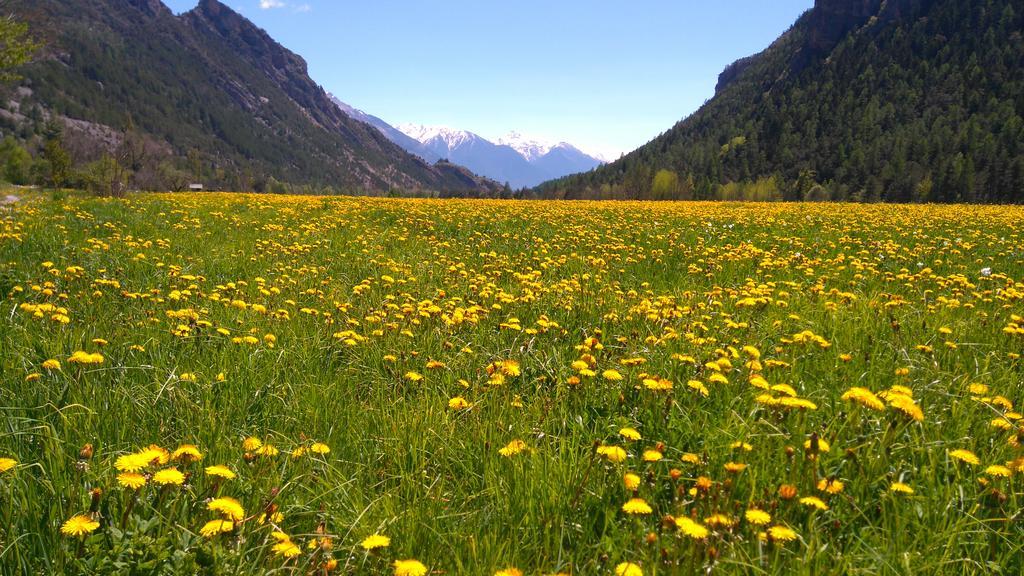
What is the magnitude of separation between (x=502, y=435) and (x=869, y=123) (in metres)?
146

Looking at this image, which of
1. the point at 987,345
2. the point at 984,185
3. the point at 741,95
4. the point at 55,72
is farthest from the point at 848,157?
the point at 55,72

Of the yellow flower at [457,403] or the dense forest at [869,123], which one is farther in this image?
the dense forest at [869,123]

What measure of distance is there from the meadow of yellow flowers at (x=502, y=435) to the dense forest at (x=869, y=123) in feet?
255

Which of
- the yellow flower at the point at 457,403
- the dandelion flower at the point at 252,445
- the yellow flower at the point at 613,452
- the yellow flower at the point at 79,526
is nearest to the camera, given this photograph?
the yellow flower at the point at 79,526

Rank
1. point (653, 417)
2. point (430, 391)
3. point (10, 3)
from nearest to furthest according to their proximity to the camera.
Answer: point (653, 417) < point (430, 391) < point (10, 3)

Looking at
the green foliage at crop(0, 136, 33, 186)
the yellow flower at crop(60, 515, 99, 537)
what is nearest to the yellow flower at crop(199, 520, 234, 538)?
the yellow flower at crop(60, 515, 99, 537)

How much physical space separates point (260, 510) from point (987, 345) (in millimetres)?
4746

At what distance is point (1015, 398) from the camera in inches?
118

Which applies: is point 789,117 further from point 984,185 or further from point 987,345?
point 987,345

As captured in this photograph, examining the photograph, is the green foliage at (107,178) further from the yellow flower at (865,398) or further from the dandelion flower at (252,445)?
the yellow flower at (865,398)

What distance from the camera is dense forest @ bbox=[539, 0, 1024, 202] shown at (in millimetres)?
79312

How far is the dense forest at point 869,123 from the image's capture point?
79.3 meters

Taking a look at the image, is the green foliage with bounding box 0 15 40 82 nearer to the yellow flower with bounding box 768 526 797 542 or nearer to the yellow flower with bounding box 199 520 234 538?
the yellow flower with bounding box 199 520 234 538

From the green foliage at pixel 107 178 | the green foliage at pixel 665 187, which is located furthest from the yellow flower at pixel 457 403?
the green foliage at pixel 665 187
